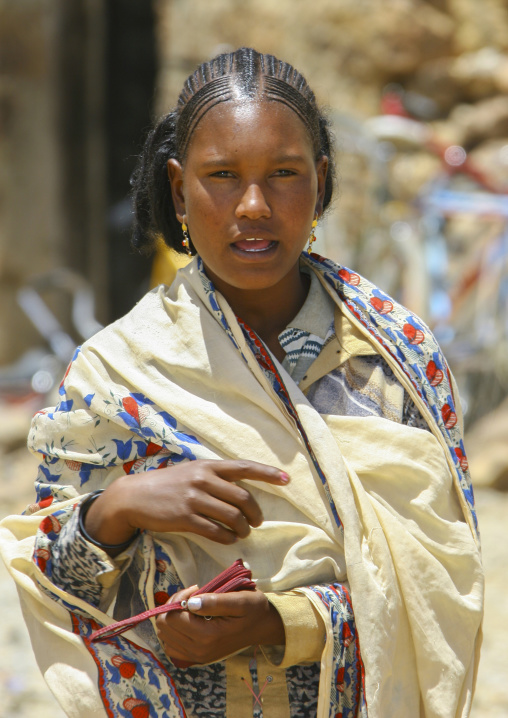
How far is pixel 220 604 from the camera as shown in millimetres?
1398

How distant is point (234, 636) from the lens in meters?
1.43

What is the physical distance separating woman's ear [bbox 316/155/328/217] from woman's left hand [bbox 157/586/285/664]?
30.6 inches

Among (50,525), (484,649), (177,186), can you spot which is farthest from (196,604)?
(484,649)

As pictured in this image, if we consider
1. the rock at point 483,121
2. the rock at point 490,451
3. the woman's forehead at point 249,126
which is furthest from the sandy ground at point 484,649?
the rock at point 483,121

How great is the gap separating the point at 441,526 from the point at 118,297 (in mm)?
7830

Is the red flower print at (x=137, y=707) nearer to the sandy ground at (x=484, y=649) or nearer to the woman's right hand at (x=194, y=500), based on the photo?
the woman's right hand at (x=194, y=500)

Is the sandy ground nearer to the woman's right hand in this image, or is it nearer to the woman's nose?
the woman's right hand

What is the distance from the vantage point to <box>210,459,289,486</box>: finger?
1419 mm

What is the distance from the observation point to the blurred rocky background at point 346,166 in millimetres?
5750

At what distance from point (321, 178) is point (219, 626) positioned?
0.87m

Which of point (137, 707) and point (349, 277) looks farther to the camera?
point (349, 277)

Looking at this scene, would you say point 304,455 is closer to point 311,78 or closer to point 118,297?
point 311,78

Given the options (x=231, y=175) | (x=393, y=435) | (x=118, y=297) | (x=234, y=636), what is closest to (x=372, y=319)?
(x=393, y=435)

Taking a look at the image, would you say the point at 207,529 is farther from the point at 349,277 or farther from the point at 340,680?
the point at 349,277
